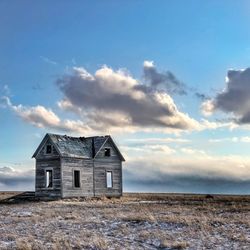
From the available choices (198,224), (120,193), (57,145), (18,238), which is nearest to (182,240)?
(198,224)

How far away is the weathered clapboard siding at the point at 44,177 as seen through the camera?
43.4m

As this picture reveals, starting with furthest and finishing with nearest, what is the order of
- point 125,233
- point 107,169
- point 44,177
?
point 107,169 → point 44,177 → point 125,233

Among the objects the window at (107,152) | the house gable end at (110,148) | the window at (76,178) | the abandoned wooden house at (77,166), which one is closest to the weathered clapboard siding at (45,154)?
the abandoned wooden house at (77,166)

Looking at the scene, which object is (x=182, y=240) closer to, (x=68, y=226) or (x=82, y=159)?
(x=68, y=226)

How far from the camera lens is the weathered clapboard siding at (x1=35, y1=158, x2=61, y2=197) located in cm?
4341

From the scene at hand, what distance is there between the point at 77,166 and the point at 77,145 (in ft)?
8.75

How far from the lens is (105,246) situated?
13.8 m

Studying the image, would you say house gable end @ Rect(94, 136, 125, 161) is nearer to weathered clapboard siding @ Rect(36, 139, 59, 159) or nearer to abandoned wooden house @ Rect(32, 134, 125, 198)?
abandoned wooden house @ Rect(32, 134, 125, 198)

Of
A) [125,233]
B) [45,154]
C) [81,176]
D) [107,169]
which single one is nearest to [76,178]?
[81,176]

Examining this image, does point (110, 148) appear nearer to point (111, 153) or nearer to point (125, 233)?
point (111, 153)

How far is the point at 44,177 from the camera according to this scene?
44688 millimetres

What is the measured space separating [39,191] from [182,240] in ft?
104

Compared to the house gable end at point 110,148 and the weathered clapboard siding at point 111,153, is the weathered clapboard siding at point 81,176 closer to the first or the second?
the weathered clapboard siding at point 111,153

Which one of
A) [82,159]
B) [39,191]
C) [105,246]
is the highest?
[82,159]
